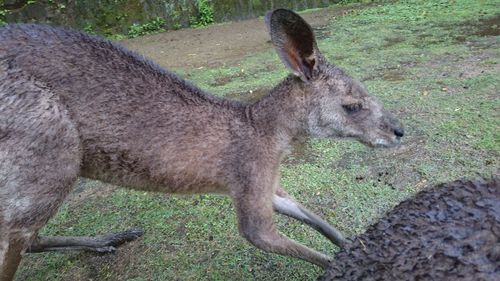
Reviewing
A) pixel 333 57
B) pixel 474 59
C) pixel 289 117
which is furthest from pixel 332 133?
pixel 333 57

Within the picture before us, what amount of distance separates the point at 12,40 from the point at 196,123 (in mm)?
928

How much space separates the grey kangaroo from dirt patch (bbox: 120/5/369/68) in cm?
383

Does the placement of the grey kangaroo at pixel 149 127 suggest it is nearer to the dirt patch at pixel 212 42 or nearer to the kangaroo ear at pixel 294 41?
the kangaroo ear at pixel 294 41

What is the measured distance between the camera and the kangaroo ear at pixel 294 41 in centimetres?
251

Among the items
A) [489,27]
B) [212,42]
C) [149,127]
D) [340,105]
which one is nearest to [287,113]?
[340,105]

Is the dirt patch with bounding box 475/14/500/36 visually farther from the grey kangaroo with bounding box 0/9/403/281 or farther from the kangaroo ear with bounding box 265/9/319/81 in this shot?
the kangaroo ear with bounding box 265/9/319/81

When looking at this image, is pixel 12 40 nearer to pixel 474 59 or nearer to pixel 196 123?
pixel 196 123

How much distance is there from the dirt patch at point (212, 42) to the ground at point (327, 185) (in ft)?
4.54

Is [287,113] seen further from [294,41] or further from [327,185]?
[327,185]

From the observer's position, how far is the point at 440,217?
1740mm

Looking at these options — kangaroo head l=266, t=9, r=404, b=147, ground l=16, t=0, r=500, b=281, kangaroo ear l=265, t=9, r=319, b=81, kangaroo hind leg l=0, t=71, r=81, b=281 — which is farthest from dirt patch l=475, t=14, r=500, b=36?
kangaroo hind leg l=0, t=71, r=81, b=281

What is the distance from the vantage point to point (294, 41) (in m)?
2.59

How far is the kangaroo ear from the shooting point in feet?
8.23

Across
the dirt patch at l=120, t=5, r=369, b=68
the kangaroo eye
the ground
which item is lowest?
the ground
